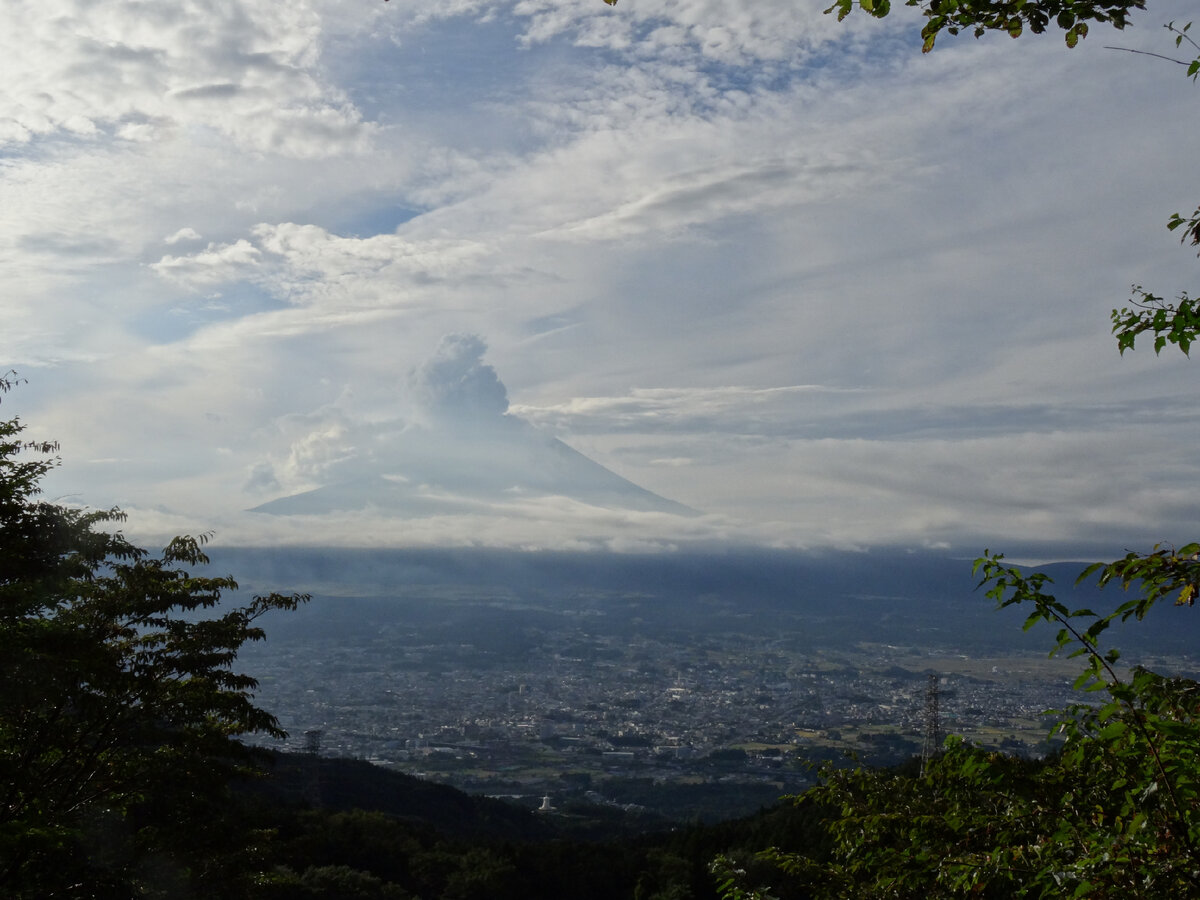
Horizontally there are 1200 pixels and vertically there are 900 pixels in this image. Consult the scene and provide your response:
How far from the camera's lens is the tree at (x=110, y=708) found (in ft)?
27.7

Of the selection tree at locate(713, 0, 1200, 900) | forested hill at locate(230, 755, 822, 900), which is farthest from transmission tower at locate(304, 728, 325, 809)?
tree at locate(713, 0, 1200, 900)

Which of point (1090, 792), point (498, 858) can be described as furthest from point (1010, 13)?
point (498, 858)

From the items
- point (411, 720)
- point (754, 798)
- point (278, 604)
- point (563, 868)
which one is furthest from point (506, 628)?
point (278, 604)

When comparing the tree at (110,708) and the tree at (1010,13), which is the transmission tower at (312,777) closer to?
the tree at (110,708)

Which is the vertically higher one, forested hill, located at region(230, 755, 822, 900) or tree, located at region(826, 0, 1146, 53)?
tree, located at region(826, 0, 1146, 53)

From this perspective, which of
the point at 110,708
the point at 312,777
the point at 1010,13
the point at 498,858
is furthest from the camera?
the point at 312,777

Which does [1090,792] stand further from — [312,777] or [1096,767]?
[312,777]

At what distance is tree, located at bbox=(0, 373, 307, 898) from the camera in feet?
27.7

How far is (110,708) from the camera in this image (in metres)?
9.45

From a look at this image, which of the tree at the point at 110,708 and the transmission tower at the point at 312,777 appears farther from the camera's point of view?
the transmission tower at the point at 312,777

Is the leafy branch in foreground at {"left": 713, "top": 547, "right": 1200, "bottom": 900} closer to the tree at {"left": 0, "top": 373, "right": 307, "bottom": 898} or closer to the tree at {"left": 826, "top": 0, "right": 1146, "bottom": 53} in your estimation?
the tree at {"left": 826, "top": 0, "right": 1146, "bottom": 53}

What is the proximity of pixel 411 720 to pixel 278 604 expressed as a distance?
89.7m

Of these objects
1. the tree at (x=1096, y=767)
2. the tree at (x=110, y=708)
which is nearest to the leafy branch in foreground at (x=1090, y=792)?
the tree at (x=1096, y=767)

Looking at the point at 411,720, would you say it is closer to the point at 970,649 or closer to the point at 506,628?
the point at 506,628
